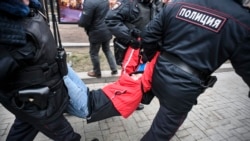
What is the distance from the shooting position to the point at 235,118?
348 centimetres

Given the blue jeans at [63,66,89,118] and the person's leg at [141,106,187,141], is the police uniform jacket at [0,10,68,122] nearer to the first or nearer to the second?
the blue jeans at [63,66,89,118]

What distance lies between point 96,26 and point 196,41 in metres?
2.82

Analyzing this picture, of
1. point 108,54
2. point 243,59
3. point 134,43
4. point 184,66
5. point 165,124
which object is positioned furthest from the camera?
point 108,54

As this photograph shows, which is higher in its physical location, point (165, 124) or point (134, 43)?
point (134, 43)

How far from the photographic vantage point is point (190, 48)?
5.52 ft

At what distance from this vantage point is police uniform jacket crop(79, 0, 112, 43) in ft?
12.8

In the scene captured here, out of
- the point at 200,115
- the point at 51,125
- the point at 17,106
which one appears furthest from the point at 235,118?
the point at 17,106

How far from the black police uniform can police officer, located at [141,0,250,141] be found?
674 mm

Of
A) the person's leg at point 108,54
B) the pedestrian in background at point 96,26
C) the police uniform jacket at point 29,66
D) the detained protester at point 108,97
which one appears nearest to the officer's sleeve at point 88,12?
the pedestrian in background at point 96,26

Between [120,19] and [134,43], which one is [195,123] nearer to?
[134,43]

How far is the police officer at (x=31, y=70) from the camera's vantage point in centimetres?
133

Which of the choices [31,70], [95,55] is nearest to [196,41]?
[31,70]

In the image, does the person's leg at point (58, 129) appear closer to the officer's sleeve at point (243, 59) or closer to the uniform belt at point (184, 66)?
the uniform belt at point (184, 66)

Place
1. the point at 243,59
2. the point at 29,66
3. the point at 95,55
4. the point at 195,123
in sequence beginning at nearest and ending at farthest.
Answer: the point at 29,66 → the point at 243,59 → the point at 195,123 → the point at 95,55
